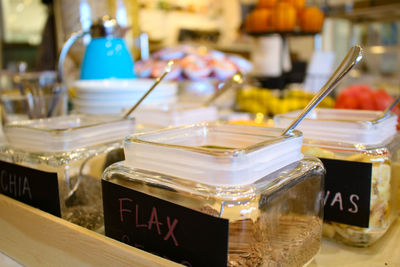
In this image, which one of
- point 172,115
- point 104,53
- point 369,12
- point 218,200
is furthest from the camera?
point 369,12

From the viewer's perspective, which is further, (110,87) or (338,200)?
(110,87)

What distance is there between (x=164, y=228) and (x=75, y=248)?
0.09 metres

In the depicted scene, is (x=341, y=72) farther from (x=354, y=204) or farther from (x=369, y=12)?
(x=369, y=12)

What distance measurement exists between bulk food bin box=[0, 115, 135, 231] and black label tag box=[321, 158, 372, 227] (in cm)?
24

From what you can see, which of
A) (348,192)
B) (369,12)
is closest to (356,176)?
(348,192)

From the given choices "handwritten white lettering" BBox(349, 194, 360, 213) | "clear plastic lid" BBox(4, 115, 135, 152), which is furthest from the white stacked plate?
"handwritten white lettering" BBox(349, 194, 360, 213)

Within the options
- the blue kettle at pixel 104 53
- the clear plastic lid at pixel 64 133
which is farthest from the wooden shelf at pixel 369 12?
the clear plastic lid at pixel 64 133

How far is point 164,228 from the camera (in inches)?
11.3

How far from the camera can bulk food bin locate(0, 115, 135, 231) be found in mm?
372

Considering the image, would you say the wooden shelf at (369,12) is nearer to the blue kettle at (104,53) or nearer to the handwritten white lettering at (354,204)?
the blue kettle at (104,53)

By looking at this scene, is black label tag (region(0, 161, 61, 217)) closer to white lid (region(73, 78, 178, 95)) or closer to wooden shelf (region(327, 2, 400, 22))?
white lid (region(73, 78, 178, 95))

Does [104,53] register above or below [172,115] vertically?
above

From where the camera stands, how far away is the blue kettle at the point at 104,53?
688 millimetres

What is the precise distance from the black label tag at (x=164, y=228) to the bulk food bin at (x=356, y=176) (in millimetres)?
183
